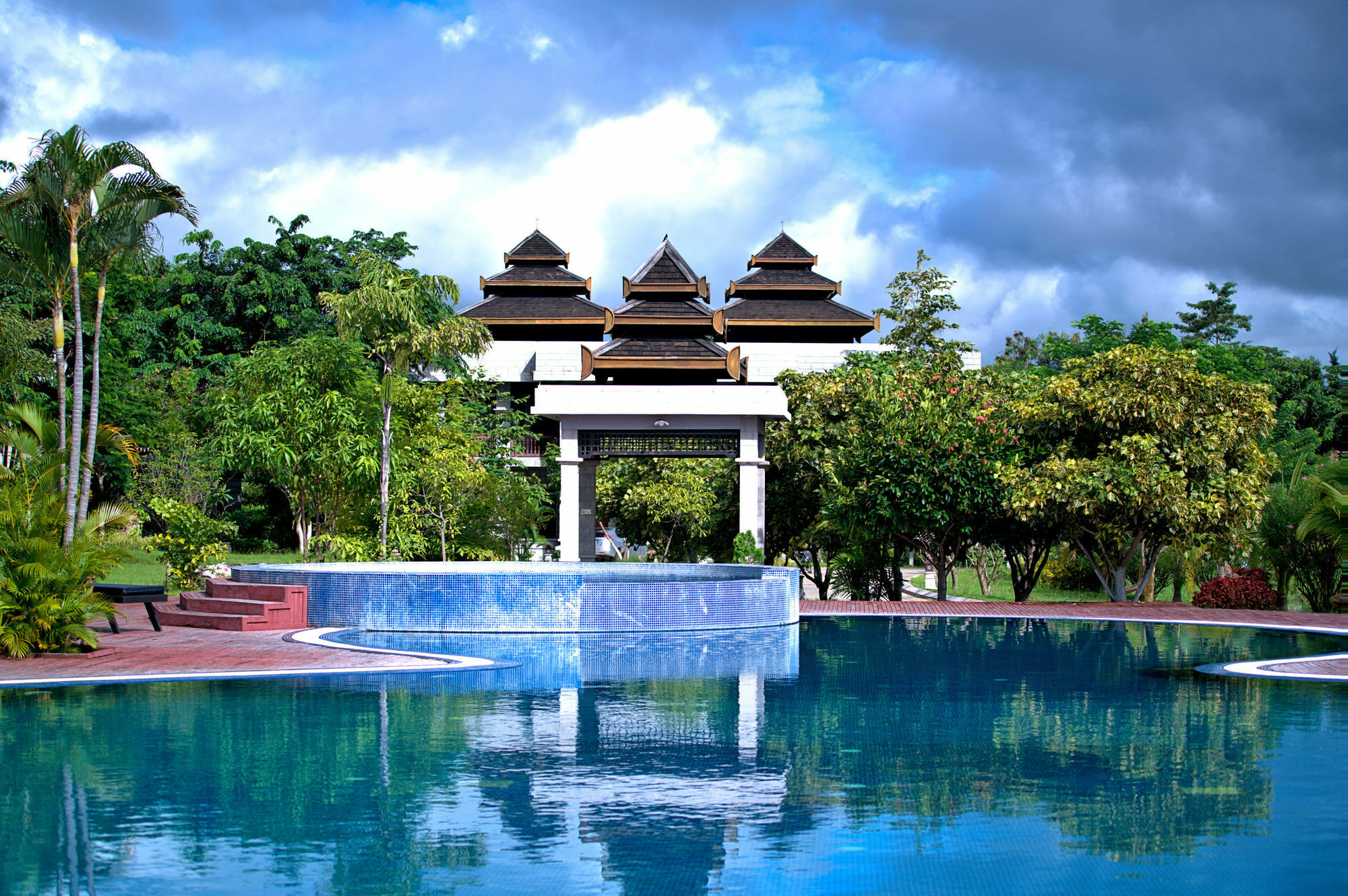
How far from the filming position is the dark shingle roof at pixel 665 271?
27656 mm

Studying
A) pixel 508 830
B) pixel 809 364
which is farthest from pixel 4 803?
pixel 809 364

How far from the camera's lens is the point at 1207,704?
909 centimetres

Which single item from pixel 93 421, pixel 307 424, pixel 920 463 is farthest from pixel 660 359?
pixel 93 421

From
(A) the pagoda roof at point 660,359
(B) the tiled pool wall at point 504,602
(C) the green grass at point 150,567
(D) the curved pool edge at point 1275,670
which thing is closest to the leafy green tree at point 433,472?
(A) the pagoda roof at point 660,359

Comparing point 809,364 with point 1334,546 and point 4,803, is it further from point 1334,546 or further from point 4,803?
point 4,803

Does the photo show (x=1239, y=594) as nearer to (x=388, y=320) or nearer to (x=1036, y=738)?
(x=1036, y=738)

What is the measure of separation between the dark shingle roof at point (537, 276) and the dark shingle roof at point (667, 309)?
58.4 ft

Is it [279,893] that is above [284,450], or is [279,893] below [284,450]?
below

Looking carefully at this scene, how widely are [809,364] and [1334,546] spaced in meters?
26.1

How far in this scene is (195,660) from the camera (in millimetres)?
→ 10719

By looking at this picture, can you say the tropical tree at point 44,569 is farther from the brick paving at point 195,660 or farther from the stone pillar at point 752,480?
the stone pillar at point 752,480

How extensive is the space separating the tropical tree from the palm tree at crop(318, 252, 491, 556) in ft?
23.4

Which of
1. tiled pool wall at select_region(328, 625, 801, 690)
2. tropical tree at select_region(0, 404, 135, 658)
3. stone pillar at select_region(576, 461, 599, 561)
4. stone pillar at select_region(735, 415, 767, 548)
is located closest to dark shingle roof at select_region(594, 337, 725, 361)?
stone pillar at select_region(576, 461, 599, 561)

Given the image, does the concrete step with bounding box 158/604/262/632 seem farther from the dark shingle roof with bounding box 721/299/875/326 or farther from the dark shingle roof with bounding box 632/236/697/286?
the dark shingle roof with bounding box 721/299/875/326
